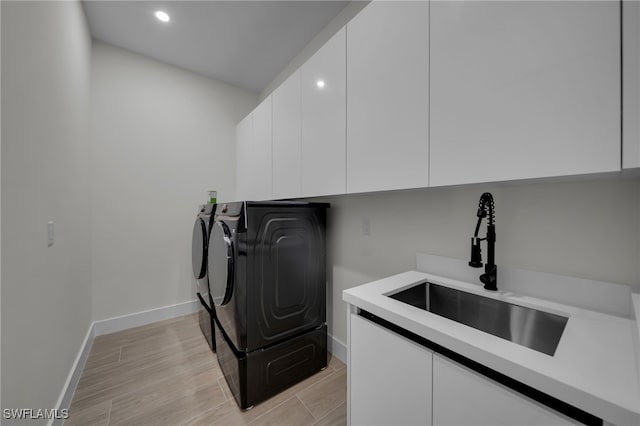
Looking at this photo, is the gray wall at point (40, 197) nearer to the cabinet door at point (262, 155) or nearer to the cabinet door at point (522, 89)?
the cabinet door at point (262, 155)

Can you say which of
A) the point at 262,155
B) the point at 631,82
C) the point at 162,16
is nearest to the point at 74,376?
the point at 262,155

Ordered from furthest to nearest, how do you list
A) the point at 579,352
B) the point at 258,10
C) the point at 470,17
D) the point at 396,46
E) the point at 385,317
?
1. the point at 258,10
2. the point at 396,46
3. the point at 385,317
4. the point at 470,17
5. the point at 579,352

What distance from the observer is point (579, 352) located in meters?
0.67

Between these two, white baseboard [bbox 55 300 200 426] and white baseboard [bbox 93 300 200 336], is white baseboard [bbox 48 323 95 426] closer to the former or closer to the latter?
white baseboard [bbox 55 300 200 426]

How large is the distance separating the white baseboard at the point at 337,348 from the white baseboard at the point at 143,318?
1.80m

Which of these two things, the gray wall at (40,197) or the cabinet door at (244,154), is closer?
the gray wall at (40,197)

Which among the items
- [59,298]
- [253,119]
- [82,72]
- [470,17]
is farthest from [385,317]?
[82,72]

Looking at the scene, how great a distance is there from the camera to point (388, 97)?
1.13 meters

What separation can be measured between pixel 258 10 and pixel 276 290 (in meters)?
2.24

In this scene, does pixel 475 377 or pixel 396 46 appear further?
pixel 396 46

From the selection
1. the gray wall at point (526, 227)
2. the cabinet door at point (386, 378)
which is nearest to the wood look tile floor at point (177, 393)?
the cabinet door at point (386, 378)

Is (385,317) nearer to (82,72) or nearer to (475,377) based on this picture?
(475,377)

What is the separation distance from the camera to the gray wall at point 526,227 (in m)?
0.89

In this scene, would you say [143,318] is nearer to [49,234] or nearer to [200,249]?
[200,249]
